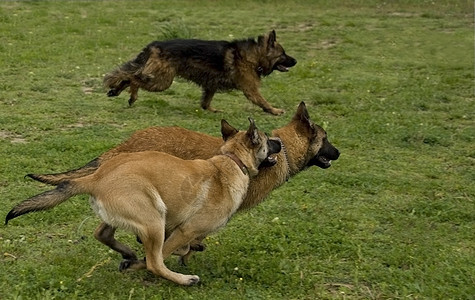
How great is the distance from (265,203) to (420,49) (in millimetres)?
10122

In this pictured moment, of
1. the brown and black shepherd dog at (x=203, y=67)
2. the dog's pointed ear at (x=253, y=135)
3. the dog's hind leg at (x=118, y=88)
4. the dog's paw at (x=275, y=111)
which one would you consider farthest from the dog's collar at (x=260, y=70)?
the dog's pointed ear at (x=253, y=135)

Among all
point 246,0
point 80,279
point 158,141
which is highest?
point 158,141

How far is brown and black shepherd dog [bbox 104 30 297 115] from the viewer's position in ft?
34.0

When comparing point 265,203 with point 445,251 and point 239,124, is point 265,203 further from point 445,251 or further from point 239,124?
point 239,124

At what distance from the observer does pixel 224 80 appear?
35.2 feet

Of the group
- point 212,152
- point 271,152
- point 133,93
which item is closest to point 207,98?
point 133,93

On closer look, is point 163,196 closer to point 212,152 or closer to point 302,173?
point 212,152

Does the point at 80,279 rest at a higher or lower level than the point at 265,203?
higher

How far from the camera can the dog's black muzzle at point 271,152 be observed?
5508mm

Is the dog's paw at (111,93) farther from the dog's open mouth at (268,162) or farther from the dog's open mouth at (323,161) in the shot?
the dog's open mouth at (268,162)

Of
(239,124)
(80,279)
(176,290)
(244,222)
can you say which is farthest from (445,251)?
(239,124)

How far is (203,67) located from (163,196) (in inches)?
240

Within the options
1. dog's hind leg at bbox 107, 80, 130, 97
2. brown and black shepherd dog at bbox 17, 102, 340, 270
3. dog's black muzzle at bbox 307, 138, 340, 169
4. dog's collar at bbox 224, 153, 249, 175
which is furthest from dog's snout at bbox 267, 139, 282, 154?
dog's hind leg at bbox 107, 80, 130, 97

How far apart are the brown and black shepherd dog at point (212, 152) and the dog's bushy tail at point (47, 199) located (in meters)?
0.41
